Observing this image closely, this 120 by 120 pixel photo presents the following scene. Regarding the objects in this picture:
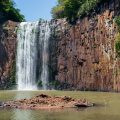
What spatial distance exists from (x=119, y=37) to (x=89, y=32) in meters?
7.41

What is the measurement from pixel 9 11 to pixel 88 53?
784 inches

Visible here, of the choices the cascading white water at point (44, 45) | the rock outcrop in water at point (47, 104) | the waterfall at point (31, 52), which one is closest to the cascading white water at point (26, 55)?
the waterfall at point (31, 52)

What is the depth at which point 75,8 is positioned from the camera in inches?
2426

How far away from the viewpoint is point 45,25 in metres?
62.9

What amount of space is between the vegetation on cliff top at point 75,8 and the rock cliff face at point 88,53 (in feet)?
3.10

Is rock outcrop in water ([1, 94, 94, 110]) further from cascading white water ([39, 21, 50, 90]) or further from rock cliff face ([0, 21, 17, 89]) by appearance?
rock cliff face ([0, 21, 17, 89])

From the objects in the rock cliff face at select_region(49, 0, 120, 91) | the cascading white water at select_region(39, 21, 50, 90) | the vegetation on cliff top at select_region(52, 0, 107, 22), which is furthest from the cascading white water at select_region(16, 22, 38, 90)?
the vegetation on cliff top at select_region(52, 0, 107, 22)

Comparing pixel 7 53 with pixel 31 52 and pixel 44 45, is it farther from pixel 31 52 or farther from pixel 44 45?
pixel 44 45

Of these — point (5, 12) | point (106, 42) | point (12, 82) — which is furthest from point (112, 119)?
point (5, 12)

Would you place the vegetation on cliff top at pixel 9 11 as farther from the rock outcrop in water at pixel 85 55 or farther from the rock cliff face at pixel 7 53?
the rock outcrop in water at pixel 85 55

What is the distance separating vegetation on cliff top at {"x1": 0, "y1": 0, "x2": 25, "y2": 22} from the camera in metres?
70.0

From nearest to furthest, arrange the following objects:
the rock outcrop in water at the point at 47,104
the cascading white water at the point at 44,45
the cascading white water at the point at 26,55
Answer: the rock outcrop in water at the point at 47,104 < the cascading white water at the point at 44,45 < the cascading white water at the point at 26,55

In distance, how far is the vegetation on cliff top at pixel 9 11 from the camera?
70.0 metres

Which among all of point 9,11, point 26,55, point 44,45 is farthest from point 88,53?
point 9,11
